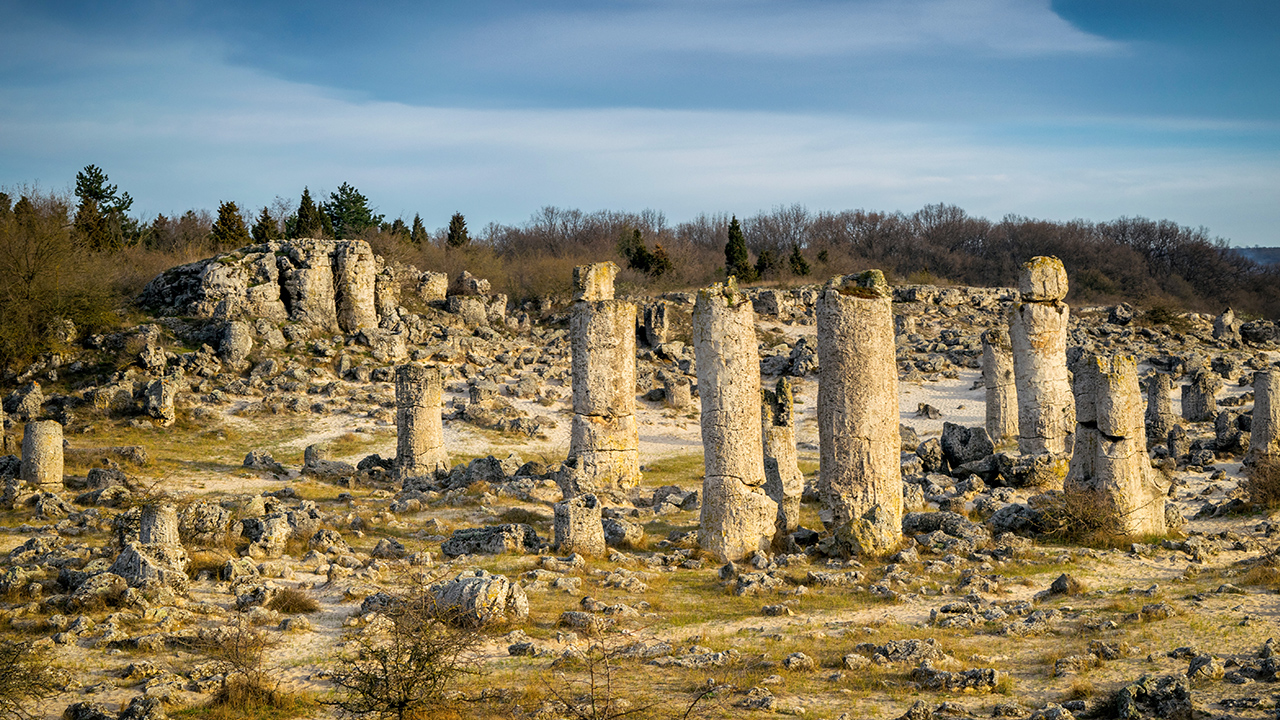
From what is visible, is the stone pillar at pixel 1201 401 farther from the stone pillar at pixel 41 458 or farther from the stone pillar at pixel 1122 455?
the stone pillar at pixel 41 458

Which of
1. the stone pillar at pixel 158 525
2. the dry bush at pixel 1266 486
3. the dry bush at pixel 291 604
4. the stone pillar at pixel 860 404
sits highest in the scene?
the stone pillar at pixel 860 404

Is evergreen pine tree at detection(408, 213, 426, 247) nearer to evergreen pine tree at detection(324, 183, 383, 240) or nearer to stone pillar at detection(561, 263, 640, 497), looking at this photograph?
evergreen pine tree at detection(324, 183, 383, 240)

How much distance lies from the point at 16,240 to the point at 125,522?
22.0 meters

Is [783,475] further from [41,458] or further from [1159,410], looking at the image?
[1159,410]

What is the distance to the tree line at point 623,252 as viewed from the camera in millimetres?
32281

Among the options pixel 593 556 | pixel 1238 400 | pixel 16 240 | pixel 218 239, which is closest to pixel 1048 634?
pixel 593 556

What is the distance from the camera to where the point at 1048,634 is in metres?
10.7

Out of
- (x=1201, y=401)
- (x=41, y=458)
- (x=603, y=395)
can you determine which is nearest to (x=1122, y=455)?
(x=603, y=395)

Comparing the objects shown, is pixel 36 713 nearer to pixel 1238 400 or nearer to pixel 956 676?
pixel 956 676

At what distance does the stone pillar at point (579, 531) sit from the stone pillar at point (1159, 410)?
17491 mm

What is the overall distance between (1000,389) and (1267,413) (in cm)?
577

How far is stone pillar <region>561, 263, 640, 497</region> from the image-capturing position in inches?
819

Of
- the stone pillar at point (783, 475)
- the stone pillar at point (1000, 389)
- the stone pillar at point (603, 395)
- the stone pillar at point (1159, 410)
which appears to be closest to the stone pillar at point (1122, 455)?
the stone pillar at point (783, 475)

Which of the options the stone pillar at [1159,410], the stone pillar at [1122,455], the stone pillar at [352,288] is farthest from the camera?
the stone pillar at [352,288]
